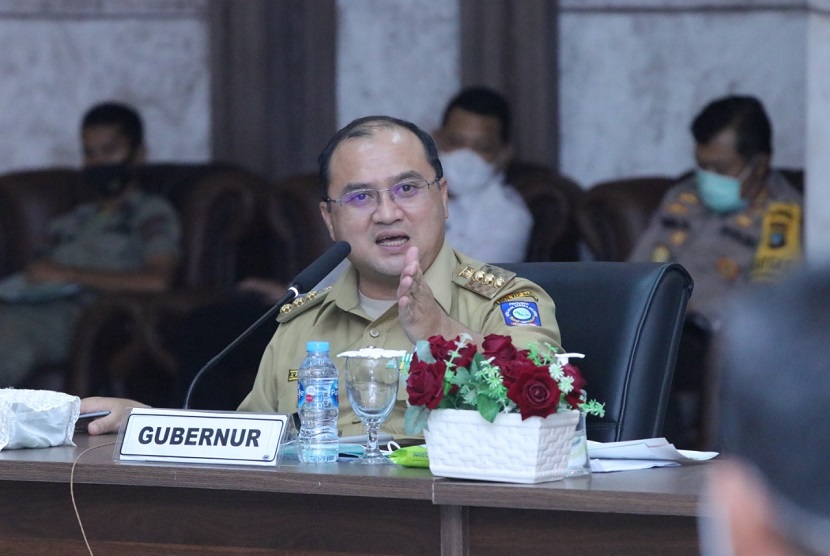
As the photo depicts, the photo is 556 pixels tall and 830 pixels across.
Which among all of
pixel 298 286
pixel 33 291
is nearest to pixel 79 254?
pixel 33 291

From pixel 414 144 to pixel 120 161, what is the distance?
9.91ft

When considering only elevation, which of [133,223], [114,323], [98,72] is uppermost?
[98,72]

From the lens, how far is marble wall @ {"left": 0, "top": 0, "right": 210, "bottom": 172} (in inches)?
233

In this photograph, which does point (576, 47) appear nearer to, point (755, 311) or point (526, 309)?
point (526, 309)

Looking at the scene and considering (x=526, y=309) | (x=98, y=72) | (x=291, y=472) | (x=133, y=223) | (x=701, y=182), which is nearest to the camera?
A: (x=291, y=472)

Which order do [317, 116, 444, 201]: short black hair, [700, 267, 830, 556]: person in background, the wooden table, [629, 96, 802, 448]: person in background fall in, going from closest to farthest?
1. [700, 267, 830, 556]: person in background
2. the wooden table
3. [317, 116, 444, 201]: short black hair
4. [629, 96, 802, 448]: person in background

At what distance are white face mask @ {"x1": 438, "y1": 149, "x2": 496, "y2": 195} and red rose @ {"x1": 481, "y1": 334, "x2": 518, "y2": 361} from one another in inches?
128

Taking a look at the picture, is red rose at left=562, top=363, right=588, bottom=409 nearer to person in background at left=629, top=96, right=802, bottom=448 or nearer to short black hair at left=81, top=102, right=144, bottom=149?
person in background at left=629, top=96, right=802, bottom=448

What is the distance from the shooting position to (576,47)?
5.60 m

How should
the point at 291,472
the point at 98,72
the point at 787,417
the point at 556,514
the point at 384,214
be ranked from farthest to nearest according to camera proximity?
1. the point at 98,72
2. the point at 384,214
3. the point at 291,472
4. the point at 556,514
5. the point at 787,417

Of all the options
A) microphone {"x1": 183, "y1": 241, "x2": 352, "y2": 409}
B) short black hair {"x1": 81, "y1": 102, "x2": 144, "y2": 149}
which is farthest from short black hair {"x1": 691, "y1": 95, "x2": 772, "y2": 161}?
microphone {"x1": 183, "y1": 241, "x2": 352, "y2": 409}

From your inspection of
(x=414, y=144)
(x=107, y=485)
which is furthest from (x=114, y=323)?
(x=107, y=485)

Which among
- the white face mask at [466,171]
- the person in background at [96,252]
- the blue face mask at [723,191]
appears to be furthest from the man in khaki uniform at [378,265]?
the person in background at [96,252]

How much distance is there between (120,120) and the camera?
5.43 meters
